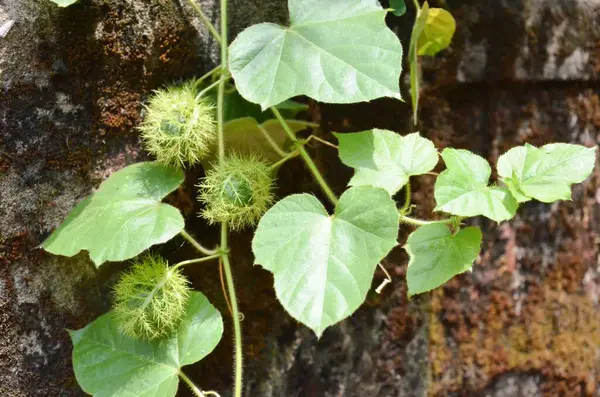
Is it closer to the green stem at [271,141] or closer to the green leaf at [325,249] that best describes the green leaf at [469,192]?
the green leaf at [325,249]

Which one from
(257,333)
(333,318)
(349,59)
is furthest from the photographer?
(257,333)

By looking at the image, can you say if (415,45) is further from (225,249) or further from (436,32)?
(225,249)

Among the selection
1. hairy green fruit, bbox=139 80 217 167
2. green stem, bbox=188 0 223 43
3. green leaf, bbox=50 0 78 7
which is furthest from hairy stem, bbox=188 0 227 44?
green leaf, bbox=50 0 78 7

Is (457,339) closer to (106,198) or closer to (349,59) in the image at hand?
(349,59)

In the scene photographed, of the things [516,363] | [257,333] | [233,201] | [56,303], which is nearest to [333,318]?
[233,201]

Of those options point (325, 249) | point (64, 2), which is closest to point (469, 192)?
point (325, 249)

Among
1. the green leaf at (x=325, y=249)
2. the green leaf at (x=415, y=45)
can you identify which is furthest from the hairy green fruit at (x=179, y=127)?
the green leaf at (x=415, y=45)
